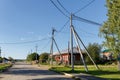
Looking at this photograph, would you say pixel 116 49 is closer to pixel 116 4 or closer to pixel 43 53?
pixel 116 4

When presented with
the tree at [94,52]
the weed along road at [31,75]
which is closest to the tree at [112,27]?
the weed along road at [31,75]

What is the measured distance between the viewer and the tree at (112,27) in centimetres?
3666

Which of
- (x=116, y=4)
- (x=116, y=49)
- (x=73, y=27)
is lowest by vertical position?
(x=116, y=49)

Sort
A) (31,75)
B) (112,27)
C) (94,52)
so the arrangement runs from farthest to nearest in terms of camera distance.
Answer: (94,52) → (112,27) → (31,75)

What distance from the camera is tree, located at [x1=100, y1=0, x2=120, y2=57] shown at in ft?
120

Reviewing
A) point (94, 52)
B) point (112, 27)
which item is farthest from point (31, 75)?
point (94, 52)

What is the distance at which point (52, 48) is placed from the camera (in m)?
65.9

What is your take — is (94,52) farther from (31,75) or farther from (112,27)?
(31,75)

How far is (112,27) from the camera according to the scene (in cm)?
3797

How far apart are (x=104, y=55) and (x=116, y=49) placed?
179 ft

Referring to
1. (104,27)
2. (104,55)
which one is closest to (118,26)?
(104,27)

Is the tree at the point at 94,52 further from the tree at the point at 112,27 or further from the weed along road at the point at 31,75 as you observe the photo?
the weed along road at the point at 31,75

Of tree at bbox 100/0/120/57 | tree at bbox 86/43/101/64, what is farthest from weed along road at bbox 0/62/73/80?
tree at bbox 86/43/101/64

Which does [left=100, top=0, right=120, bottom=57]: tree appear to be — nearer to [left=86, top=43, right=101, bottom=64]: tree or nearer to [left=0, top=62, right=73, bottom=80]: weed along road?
[left=0, top=62, right=73, bottom=80]: weed along road
